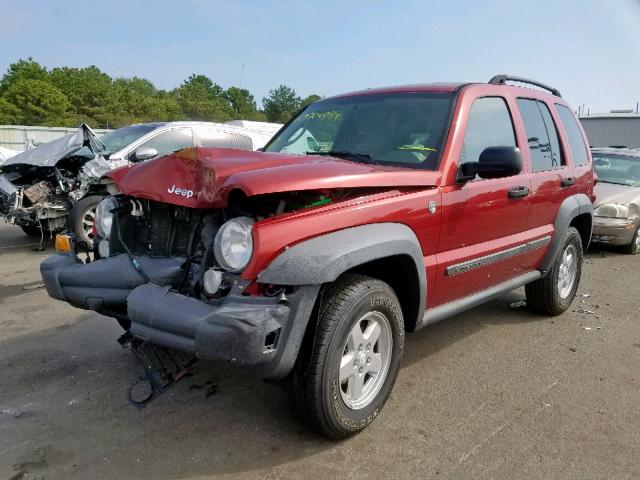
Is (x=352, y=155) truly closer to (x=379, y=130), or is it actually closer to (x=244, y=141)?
(x=379, y=130)

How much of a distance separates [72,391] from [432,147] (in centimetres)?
279

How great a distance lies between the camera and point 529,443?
2.88 meters

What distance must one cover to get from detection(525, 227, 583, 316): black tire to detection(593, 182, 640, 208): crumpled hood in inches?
145

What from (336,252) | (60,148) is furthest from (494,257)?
(60,148)

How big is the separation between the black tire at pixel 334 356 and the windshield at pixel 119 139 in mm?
6555

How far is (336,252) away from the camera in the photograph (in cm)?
253

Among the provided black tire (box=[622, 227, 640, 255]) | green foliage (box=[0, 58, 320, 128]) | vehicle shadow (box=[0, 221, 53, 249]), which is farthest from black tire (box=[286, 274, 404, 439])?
green foliage (box=[0, 58, 320, 128])

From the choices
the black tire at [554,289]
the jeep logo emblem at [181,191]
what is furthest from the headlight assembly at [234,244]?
the black tire at [554,289]

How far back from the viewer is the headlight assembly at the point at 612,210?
8.23 meters

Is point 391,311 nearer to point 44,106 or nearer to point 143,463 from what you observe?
point 143,463

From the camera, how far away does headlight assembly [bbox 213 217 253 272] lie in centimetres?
246

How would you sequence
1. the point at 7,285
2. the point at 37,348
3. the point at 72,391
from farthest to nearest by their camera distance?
1. the point at 7,285
2. the point at 37,348
3. the point at 72,391

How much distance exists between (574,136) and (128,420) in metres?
4.55

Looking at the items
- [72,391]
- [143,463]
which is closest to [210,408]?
[143,463]
